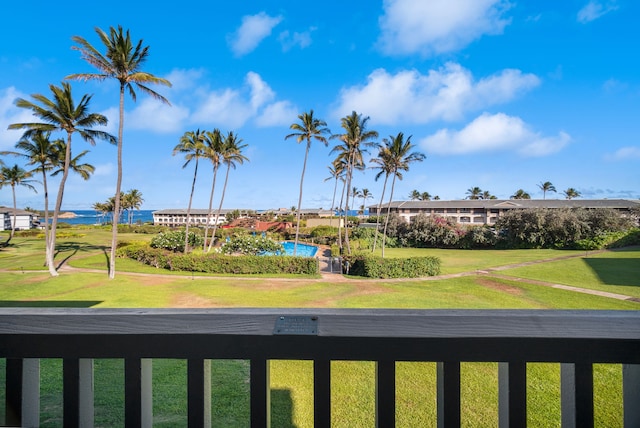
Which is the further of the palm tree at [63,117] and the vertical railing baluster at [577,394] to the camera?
the palm tree at [63,117]

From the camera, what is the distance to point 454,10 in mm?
6488

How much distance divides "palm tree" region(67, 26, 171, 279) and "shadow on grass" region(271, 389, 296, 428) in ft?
43.4

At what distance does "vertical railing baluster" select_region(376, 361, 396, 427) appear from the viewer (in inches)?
35.0

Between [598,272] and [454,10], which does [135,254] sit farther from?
[598,272]

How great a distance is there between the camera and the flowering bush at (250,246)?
2106 cm

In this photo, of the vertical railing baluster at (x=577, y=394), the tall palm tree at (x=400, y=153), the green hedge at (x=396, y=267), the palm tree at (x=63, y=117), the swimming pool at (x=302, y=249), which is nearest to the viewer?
the vertical railing baluster at (x=577, y=394)

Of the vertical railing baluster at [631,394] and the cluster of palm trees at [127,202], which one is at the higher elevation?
the cluster of palm trees at [127,202]

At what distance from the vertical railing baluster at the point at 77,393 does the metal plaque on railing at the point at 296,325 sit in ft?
1.94

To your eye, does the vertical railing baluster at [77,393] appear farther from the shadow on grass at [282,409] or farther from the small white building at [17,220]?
the small white building at [17,220]

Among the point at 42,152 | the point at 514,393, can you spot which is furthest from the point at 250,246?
the point at 514,393

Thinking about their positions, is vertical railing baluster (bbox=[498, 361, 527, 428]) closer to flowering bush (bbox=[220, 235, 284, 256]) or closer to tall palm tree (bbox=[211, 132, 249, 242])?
flowering bush (bbox=[220, 235, 284, 256])

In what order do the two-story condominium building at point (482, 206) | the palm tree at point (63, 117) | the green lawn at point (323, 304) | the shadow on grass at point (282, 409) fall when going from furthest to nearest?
the two-story condominium building at point (482, 206) → the palm tree at point (63, 117) → the green lawn at point (323, 304) → the shadow on grass at point (282, 409)

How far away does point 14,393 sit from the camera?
94cm

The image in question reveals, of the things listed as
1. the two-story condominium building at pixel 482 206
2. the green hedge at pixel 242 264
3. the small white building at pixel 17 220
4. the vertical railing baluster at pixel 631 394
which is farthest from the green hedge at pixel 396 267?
the small white building at pixel 17 220
